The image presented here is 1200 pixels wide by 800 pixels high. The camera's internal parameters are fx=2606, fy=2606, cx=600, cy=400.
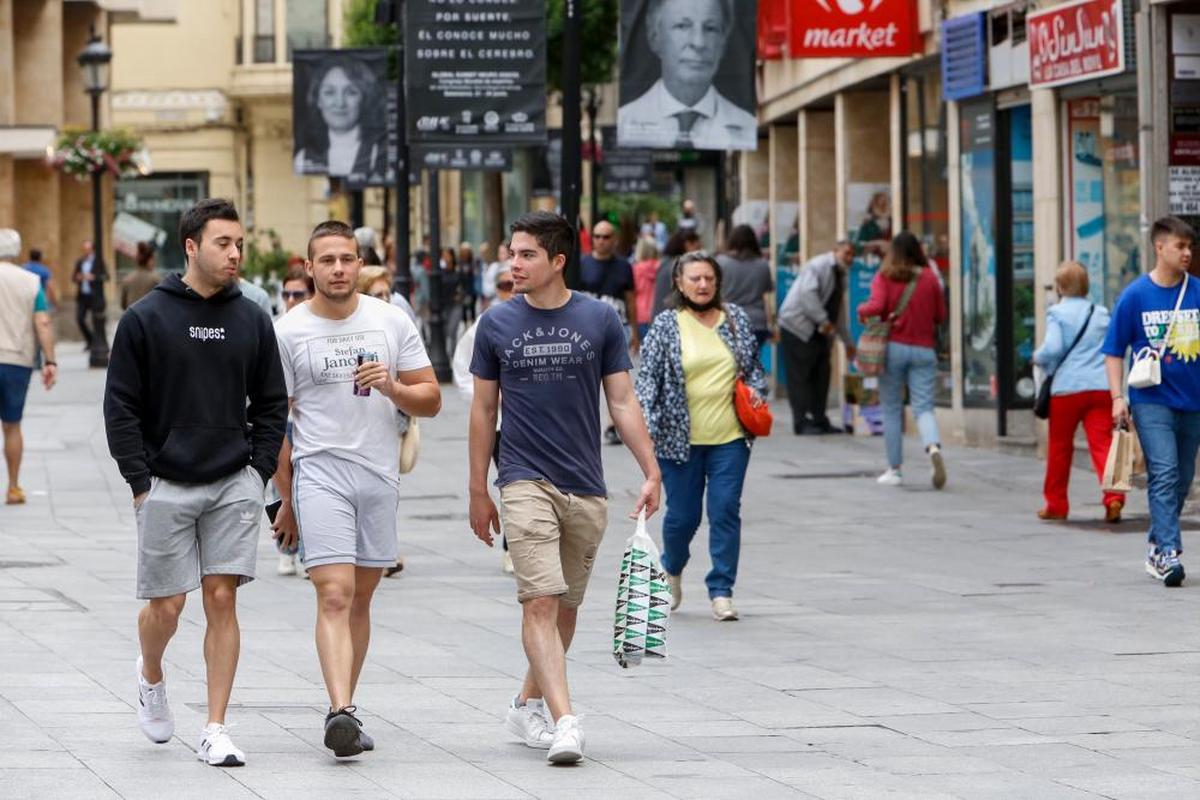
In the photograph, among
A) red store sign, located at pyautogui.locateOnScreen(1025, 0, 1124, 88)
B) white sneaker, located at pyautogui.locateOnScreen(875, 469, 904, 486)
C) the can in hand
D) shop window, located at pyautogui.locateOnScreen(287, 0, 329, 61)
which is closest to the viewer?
the can in hand

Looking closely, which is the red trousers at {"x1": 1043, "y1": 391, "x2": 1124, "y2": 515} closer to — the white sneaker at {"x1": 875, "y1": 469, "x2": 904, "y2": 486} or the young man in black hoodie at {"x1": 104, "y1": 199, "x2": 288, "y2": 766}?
the white sneaker at {"x1": 875, "y1": 469, "x2": 904, "y2": 486}

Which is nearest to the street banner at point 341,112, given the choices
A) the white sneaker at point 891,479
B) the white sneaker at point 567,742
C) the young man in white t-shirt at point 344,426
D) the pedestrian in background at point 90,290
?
the pedestrian in background at point 90,290

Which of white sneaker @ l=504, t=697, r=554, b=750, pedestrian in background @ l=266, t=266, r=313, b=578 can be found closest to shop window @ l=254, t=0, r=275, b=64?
pedestrian in background @ l=266, t=266, r=313, b=578

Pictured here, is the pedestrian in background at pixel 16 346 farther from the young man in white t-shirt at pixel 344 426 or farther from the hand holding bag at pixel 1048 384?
the young man in white t-shirt at pixel 344 426

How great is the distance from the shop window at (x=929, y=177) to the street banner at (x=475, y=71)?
14.5 ft

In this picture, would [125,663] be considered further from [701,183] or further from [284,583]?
[701,183]

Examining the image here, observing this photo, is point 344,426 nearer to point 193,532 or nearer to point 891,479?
point 193,532

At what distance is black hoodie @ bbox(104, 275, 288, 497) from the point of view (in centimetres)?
814

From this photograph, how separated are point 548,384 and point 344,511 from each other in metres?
0.79

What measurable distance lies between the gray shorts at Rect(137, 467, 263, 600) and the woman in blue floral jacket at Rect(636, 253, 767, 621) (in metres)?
3.86

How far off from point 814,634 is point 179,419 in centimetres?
407

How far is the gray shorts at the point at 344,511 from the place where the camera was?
8.47 meters

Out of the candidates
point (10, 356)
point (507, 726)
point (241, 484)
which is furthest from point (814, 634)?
point (10, 356)

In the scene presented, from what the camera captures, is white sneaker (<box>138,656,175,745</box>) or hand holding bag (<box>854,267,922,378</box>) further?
hand holding bag (<box>854,267,922,378</box>)
